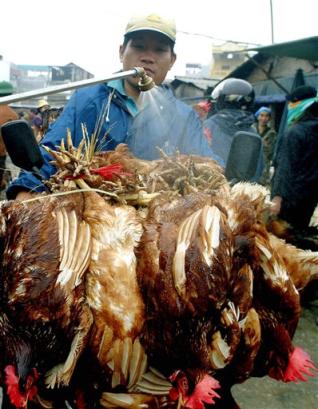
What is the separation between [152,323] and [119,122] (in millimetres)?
1573

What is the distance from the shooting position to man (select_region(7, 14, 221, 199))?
2.80 meters

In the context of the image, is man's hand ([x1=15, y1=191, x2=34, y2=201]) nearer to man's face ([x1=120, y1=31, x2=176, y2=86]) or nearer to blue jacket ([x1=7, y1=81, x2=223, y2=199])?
blue jacket ([x1=7, y1=81, x2=223, y2=199])

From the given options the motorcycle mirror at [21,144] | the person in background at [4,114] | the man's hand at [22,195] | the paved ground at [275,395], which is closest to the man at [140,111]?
the man's hand at [22,195]

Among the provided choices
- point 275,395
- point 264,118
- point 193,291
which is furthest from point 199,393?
point 264,118

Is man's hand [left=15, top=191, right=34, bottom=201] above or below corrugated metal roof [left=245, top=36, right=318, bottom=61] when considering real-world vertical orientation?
below

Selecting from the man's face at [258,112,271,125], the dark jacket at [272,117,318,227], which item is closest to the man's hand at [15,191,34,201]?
the dark jacket at [272,117,318,227]

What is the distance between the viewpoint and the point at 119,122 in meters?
2.89

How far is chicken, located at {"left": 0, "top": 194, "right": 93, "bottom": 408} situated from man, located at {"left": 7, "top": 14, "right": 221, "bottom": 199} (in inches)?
41.8

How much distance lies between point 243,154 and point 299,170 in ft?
14.5

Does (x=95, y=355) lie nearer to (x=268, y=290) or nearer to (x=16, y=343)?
(x=16, y=343)

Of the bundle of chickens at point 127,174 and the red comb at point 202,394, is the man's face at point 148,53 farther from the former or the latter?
the red comb at point 202,394

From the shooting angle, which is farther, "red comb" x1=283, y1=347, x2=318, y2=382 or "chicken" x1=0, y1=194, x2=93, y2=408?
"red comb" x1=283, y1=347, x2=318, y2=382

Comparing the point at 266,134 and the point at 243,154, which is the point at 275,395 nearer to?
the point at 243,154

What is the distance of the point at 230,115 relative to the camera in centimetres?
592
